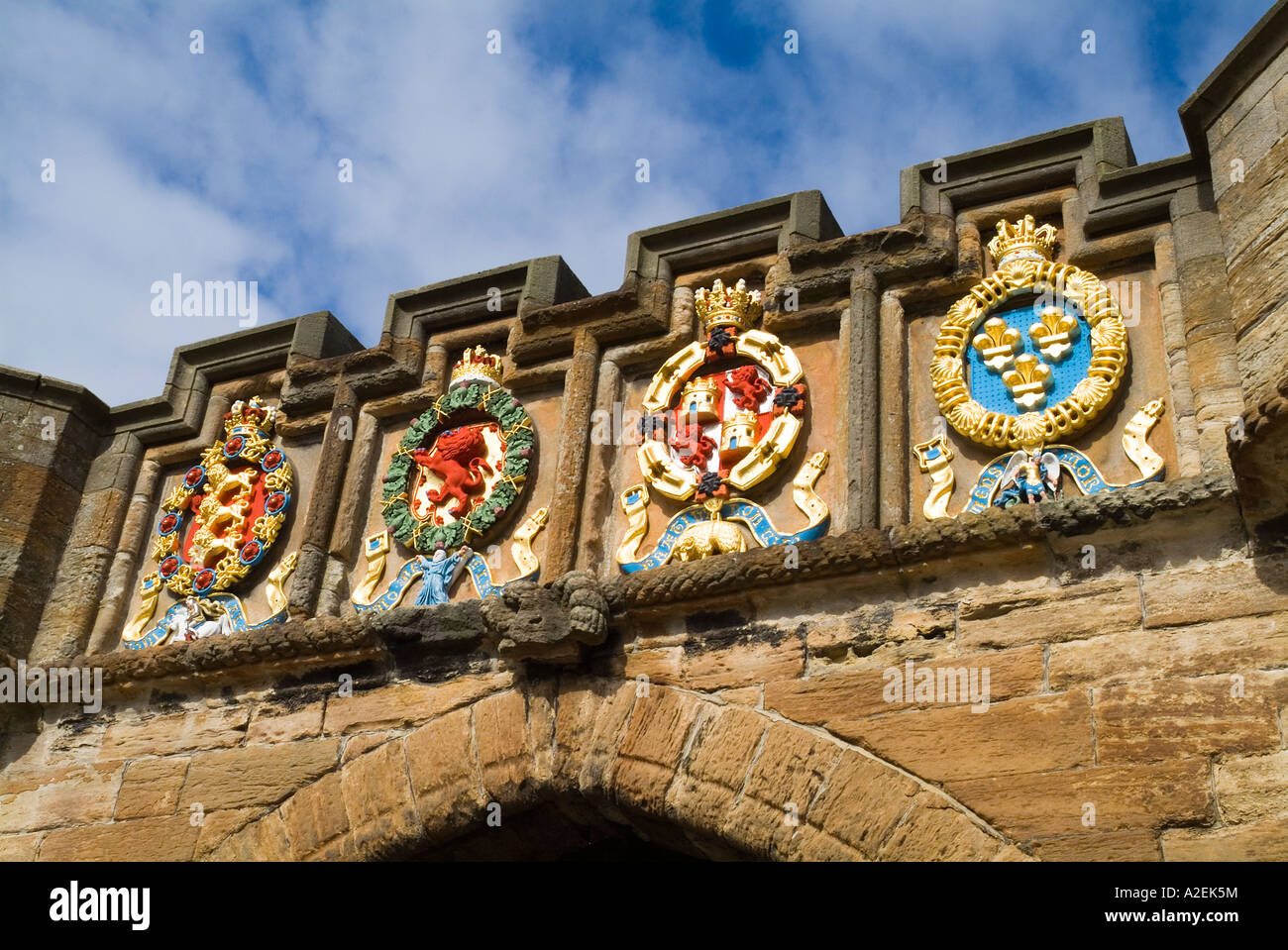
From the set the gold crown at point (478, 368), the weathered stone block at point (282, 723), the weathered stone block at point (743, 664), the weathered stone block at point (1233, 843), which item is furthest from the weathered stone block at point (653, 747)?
the gold crown at point (478, 368)

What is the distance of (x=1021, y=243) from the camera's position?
24.2 feet

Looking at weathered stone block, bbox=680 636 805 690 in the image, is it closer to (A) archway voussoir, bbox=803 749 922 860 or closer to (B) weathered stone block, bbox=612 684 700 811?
(B) weathered stone block, bbox=612 684 700 811

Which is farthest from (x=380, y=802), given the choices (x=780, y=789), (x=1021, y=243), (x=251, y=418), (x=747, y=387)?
(x=1021, y=243)

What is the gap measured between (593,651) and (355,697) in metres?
1.18

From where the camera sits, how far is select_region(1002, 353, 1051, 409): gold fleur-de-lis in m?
6.96

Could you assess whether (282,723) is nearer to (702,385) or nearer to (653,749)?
(653,749)

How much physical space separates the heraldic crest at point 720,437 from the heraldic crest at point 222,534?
1955 millimetres

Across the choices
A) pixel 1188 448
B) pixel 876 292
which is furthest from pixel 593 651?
pixel 1188 448

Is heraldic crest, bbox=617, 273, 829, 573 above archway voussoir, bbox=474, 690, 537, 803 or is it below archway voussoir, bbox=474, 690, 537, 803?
above

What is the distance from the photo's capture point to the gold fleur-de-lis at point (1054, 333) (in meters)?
7.06

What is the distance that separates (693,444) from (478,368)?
138 cm

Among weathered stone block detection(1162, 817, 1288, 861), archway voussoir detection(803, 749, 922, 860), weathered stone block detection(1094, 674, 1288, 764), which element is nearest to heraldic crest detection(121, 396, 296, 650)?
archway voussoir detection(803, 749, 922, 860)

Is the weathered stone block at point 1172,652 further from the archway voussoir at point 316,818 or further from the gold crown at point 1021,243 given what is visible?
the archway voussoir at point 316,818

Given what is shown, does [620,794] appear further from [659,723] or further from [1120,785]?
[1120,785]
